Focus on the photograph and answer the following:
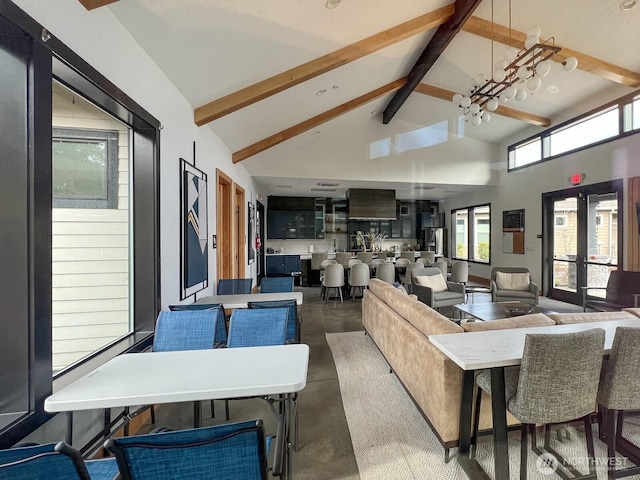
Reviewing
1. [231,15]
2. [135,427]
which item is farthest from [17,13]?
[135,427]

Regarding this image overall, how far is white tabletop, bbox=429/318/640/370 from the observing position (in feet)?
4.45

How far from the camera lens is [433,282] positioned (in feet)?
15.2

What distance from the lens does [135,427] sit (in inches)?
79.0

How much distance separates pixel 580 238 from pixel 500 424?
5.68 m

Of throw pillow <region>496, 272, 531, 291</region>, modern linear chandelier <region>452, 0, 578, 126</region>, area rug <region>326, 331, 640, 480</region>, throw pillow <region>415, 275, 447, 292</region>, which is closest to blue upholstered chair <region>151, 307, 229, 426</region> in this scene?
area rug <region>326, 331, 640, 480</region>

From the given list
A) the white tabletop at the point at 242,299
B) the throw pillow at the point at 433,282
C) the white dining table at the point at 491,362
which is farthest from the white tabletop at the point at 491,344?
the throw pillow at the point at 433,282

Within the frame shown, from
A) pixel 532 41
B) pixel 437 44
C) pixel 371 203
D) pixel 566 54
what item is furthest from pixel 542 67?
pixel 371 203

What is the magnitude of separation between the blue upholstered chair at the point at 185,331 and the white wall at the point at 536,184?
6.31 meters

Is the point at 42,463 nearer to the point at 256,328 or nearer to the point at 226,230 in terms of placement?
the point at 256,328

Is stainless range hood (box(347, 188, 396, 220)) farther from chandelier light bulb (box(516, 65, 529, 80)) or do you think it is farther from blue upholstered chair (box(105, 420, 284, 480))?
blue upholstered chair (box(105, 420, 284, 480))

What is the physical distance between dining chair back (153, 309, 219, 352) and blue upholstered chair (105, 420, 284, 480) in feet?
3.68

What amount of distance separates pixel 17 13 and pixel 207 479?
1972 mm

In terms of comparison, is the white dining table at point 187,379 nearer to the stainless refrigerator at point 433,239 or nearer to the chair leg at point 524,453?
the chair leg at point 524,453

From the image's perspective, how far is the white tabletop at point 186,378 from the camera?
1146mm
